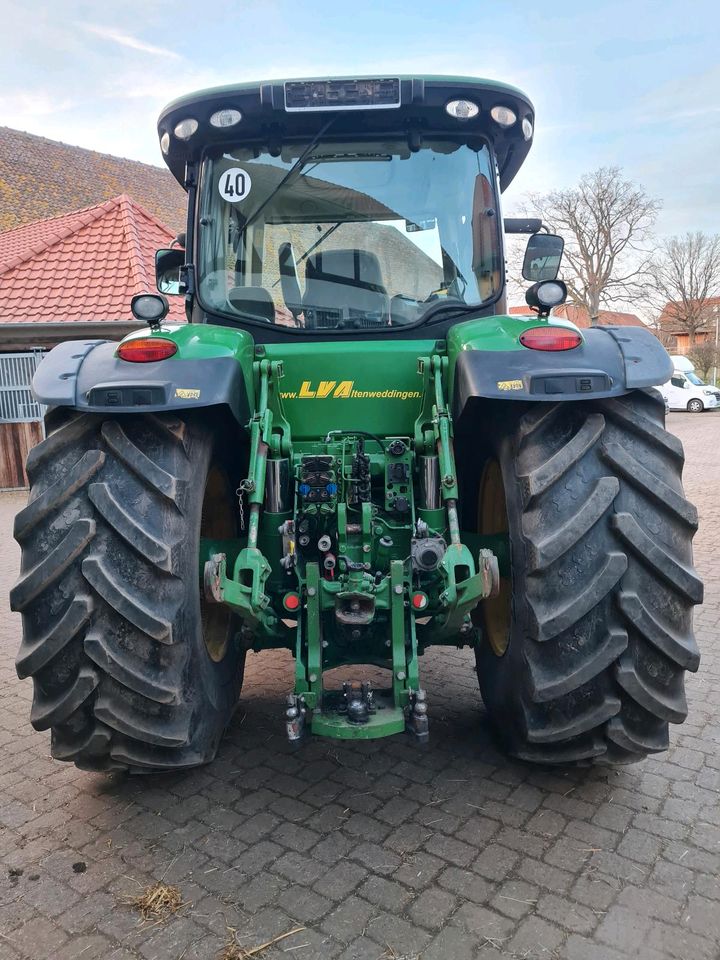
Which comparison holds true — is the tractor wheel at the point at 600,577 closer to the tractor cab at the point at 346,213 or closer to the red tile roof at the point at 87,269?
the tractor cab at the point at 346,213

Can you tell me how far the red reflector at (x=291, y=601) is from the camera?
2.90 metres

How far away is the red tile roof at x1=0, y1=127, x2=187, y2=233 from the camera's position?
20531 mm

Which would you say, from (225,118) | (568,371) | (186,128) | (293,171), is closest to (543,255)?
(293,171)

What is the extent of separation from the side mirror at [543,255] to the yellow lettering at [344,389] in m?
1.35

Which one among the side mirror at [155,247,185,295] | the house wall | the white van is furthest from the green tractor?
the white van

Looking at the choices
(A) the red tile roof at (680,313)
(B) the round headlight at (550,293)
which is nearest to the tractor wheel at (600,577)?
(B) the round headlight at (550,293)

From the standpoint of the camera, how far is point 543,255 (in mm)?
4035

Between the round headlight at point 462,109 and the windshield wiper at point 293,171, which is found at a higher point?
the round headlight at point 462,109

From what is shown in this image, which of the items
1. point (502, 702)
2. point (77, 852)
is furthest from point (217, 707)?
point (502, 702)

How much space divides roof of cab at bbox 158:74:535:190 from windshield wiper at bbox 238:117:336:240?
0.13ft

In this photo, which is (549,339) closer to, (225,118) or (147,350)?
(147,350)

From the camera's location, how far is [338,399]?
336 centimetres

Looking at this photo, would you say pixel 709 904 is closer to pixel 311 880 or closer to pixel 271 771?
pixel 311 880

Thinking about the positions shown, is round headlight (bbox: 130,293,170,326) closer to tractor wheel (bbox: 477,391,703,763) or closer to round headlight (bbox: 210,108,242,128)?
round headlight (bbox: 210,108,242,128)
